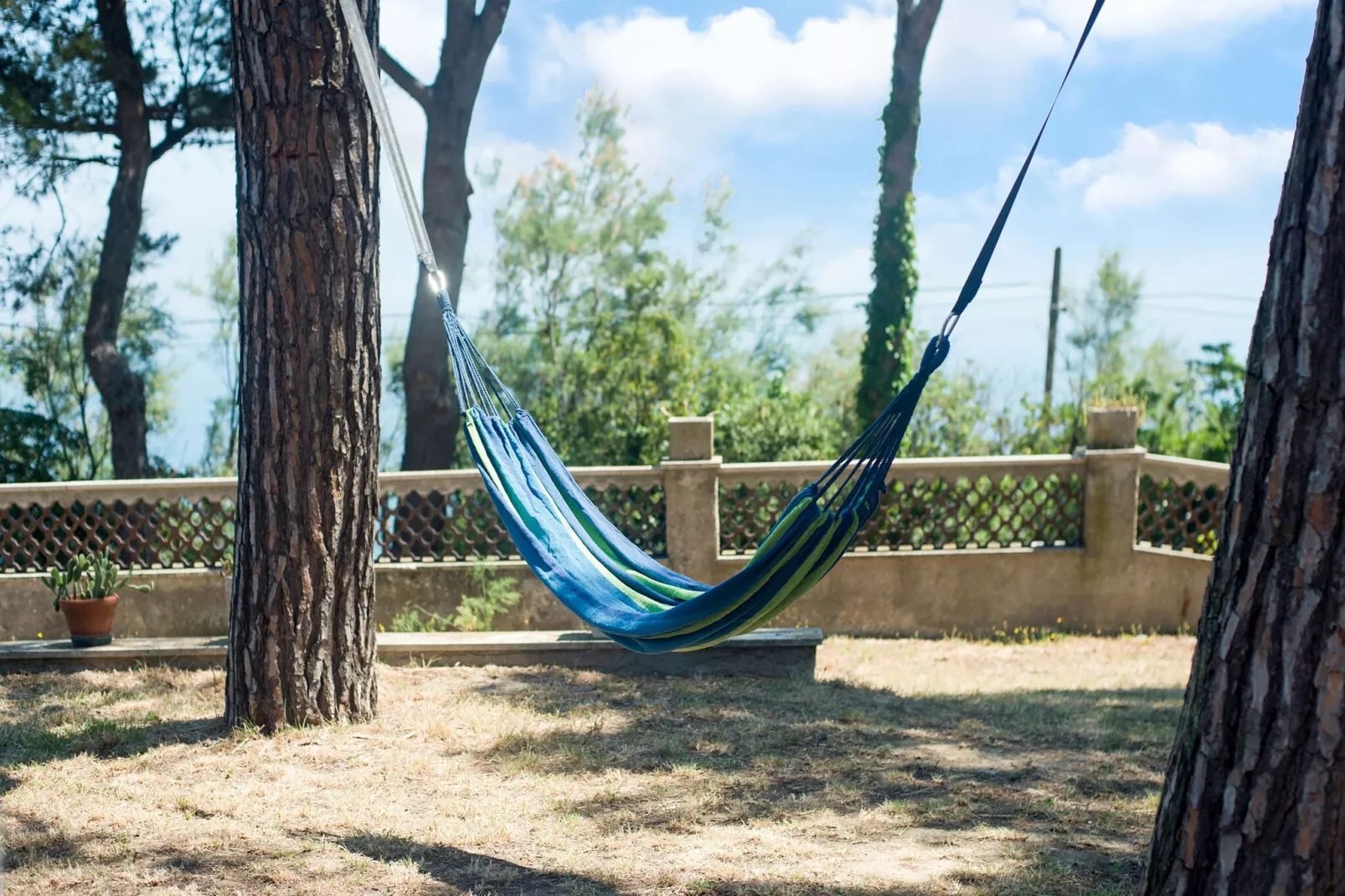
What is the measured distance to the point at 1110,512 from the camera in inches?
230

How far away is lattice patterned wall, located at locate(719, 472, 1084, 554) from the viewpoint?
5891 millimetres

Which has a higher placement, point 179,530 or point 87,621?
point 179,530

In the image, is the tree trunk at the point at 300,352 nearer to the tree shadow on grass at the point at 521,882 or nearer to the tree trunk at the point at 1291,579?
the tree shadow on grass at the point at 521,882

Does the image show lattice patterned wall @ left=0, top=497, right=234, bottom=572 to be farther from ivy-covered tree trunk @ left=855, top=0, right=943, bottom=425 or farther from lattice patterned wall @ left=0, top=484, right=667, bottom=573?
ivy-covered tree trunk @ left=855, top=0, right=943, bottom=425

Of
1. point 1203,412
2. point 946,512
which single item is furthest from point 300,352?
point 1203,412

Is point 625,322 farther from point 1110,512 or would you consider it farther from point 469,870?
point 469,870

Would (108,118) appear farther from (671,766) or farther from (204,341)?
(671,766)

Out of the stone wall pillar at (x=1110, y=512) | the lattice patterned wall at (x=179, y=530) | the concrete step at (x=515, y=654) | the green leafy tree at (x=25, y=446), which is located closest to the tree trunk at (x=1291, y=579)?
the concrete step at (x=515, y=654)

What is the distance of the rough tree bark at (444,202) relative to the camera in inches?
303

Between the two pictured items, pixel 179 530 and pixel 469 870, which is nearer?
pixel 469 870

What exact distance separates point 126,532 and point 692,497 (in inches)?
108

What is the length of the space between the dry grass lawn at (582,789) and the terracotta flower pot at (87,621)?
186 millimetres

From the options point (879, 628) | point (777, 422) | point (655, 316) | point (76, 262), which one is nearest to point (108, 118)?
point (76, 262)

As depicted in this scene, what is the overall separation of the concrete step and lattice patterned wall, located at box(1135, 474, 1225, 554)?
250cm
